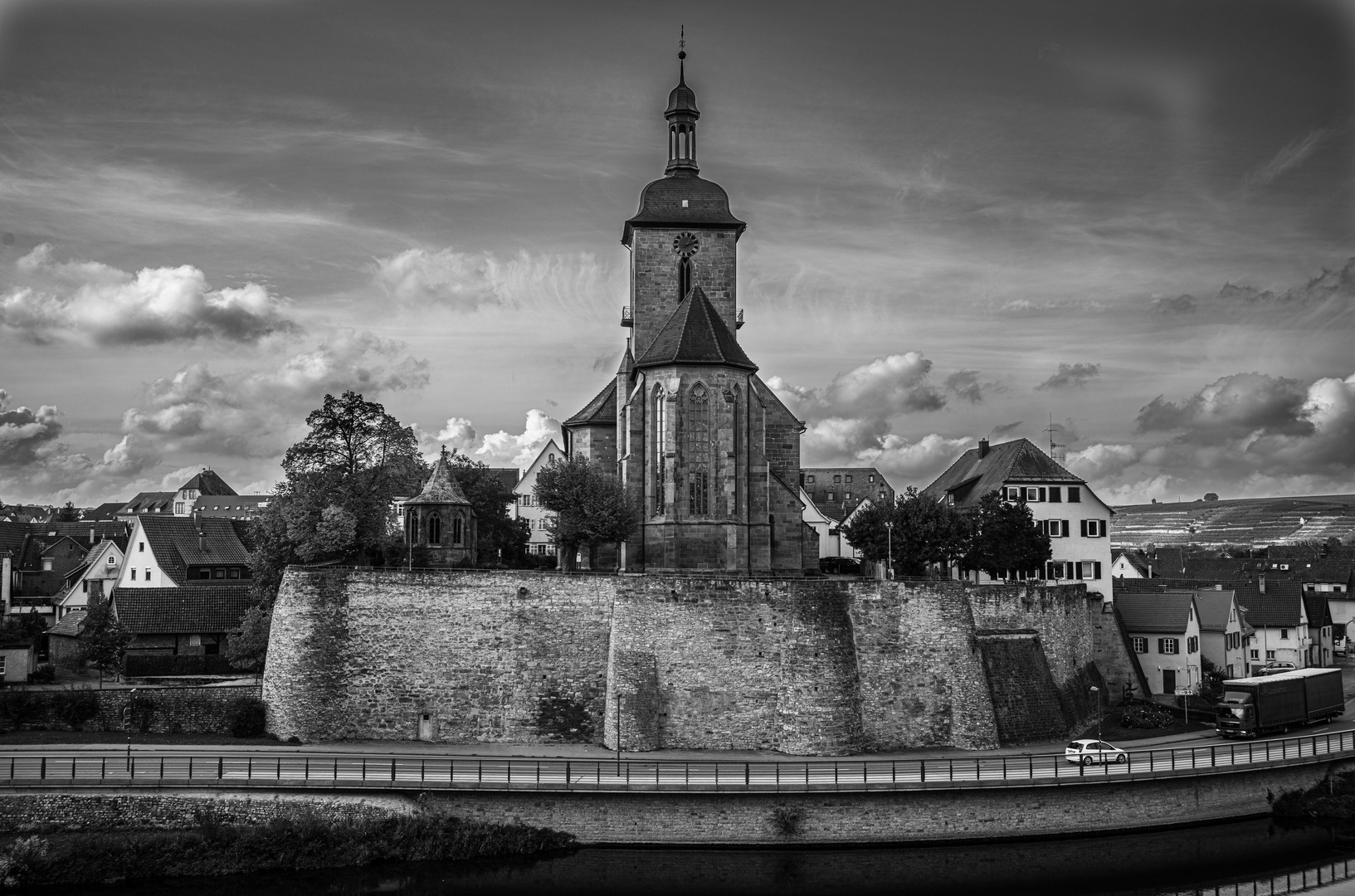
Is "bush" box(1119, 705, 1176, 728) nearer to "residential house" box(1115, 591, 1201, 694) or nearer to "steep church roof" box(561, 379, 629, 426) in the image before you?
"residential house" box(1115, 591, 1201, 694)

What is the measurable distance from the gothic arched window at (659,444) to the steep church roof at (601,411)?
5870mm

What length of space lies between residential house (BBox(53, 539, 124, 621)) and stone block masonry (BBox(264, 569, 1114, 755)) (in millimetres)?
29613

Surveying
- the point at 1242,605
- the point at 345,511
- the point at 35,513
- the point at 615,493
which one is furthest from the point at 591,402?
the point at 35,513

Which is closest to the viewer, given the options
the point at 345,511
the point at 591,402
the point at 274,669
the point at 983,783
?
the point at 983,783

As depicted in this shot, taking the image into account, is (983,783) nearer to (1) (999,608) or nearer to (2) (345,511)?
(1) (999,608)

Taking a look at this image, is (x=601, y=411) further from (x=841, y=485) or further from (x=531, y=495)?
(x=841, y=485)

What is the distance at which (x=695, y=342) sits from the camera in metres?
60.6

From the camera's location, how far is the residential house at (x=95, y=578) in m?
74.0

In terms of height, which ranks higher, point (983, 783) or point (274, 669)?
point (274, 669)

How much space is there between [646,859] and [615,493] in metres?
21.7

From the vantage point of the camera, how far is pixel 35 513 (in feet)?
540

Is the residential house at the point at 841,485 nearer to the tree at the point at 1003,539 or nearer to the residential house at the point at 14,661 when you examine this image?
the tree at the point at 1003,539

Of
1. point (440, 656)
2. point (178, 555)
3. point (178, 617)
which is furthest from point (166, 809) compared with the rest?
point (178, 555)

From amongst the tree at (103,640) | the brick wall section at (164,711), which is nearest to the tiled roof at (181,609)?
the tree at (103,640)
